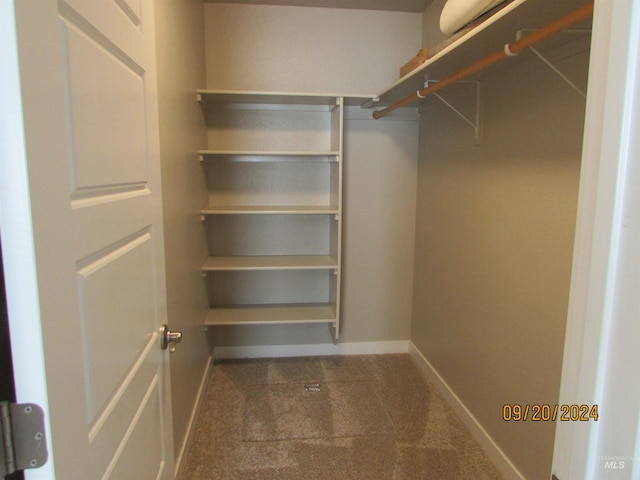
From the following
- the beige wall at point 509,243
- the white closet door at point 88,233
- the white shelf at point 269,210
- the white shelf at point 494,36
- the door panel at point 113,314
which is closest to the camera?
the white closet door at point 88,233

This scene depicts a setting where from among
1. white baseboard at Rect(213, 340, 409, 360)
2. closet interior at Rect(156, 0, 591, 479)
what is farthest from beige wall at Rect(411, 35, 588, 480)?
white baseboard at Rect(213, 340, 409, 360)

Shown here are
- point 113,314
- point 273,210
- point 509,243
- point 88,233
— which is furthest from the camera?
point 273,210

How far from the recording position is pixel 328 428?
7.25ft

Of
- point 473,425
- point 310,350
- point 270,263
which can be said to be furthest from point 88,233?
point 310,350

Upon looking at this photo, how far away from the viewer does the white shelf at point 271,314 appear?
2.69 metres

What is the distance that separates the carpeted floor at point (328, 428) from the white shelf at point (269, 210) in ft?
3.66

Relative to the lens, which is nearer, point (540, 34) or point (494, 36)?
point (540, 34)

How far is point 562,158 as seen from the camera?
4.96 feet

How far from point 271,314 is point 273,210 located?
735 mm

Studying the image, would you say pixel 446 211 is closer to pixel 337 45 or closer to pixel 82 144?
pixel 337 45

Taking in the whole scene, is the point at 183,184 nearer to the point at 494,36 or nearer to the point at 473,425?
the point at 494,36

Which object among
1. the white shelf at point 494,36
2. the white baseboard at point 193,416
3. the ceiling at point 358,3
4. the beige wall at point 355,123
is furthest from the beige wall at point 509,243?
the white baseboard at point 193,416
